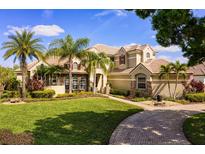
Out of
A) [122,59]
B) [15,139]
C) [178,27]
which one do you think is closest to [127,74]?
[122,59]

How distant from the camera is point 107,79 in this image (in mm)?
30094

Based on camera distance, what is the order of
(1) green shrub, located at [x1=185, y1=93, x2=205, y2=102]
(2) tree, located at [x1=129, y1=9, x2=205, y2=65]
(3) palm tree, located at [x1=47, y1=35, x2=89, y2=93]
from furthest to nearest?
(3) palm tree, located at [x1=47, y1=35, x2=89, y2=93]
(1) green shrub, located at [x1=185, y1=93, x2=205, y2=102]
(2) tree, located at [x1=129, y1=9, x2=205, y2=65]

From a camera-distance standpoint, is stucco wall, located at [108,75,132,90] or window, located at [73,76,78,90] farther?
window, located at [73,76,78,90]

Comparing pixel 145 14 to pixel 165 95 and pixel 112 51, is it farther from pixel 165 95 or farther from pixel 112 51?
pixel 112 51

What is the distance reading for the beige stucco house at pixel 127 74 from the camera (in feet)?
78.1

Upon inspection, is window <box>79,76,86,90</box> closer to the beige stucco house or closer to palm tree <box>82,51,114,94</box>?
the beige stucco house

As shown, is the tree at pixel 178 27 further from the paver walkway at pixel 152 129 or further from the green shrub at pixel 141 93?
the green shrub at pixel 141 93

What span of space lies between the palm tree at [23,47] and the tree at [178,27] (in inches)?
533

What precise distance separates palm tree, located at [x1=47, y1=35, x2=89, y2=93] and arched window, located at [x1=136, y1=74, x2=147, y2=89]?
19.3 feet

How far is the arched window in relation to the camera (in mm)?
24730

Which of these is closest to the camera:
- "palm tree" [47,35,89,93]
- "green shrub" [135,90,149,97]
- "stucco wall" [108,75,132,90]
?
"palm tree" [47,35,89,93]

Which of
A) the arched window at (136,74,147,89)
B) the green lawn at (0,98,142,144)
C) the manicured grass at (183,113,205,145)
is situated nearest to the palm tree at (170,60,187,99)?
the arched window at (136,74,147,89)
